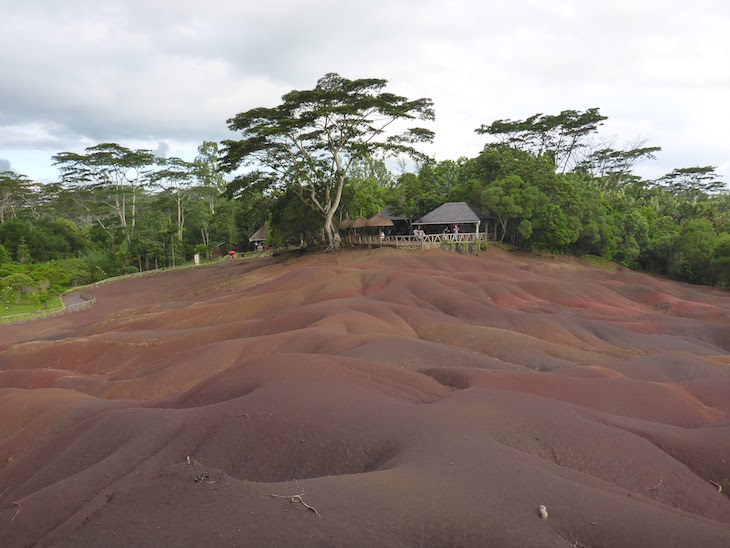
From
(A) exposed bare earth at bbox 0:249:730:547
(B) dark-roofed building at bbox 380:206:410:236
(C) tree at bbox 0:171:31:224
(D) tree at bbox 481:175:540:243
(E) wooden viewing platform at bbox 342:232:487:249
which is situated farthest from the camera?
(C) tree at bbox 0:171:31:224

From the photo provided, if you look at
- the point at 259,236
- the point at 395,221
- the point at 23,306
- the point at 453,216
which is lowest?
the point at 23,306

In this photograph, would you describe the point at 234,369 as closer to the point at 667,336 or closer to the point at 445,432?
the point at 445,432

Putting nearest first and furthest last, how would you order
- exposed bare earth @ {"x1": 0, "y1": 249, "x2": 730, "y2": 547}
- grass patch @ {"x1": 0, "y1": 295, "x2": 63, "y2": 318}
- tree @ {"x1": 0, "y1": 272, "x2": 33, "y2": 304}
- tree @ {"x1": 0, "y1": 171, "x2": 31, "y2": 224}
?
exposed bare earth @ {"x1": 0, "y1": 249, "x2": 730, "y2": 547}
grass patch @ {"x1": 0, "y1": 295, "x2": 63, "y2": 318}
tree @ {"x1": 0, "y1": 272, "x2": 33, "y2": 304}
tree @ {"x1": 0, "y1": 171, "x2": 31, "y2": 224}

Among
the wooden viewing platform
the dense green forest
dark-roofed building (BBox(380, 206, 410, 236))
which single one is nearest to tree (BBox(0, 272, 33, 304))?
the dense green forest

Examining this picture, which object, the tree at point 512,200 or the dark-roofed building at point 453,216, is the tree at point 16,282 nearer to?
the dark-roofed building at point 453,216

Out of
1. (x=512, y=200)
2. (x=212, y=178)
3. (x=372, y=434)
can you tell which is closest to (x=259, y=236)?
(x=212, y=178)

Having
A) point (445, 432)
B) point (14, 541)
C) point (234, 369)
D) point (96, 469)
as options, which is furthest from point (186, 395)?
point (445, 432)

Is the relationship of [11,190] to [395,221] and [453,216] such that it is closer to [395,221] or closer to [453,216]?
[395,221]

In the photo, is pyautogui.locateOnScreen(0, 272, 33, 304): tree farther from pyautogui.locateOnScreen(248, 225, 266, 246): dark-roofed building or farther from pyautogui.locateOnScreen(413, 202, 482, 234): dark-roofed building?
pyautogui.locateOnScreen(413, 202, 482, 234): dark-roofed building
